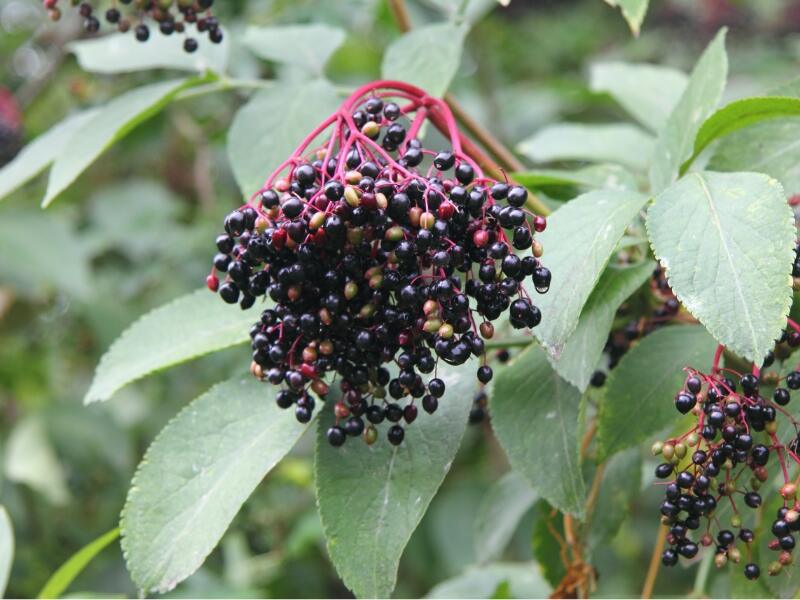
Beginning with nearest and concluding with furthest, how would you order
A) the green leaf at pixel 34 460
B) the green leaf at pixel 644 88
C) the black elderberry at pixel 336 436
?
1. the black elderberry at pixel 336 436
2. the green leaf at pixel 644 88
3. the green leaf at pixel 34 460

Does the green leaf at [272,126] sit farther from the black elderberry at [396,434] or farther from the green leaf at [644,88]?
the green leaf at [644,88]

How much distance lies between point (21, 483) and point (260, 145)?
218 cm

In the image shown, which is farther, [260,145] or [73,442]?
[73,442]

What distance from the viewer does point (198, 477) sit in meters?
1.33

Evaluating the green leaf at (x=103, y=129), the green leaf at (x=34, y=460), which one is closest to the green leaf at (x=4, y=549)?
the green leaf at (x=103, y=129)

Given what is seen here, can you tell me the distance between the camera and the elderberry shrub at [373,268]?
110 centimetres

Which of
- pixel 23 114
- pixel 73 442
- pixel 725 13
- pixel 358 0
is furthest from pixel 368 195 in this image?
pixel 725 13

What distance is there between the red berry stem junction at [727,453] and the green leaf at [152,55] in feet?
4.08

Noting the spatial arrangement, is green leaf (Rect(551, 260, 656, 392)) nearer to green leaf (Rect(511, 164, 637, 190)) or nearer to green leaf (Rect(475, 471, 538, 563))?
green leaf (Rect(511, 164, 637, 190))

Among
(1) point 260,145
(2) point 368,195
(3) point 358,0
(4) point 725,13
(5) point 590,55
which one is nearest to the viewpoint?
(2) point 368,195

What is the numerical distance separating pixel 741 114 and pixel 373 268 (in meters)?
0.60

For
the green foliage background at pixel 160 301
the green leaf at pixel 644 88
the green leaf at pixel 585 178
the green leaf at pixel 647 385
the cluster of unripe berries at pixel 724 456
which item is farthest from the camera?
the green foliage background at pixel 160 301

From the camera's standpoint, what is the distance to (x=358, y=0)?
3258 mm

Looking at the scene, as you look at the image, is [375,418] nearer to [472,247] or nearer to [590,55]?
[472,247]
